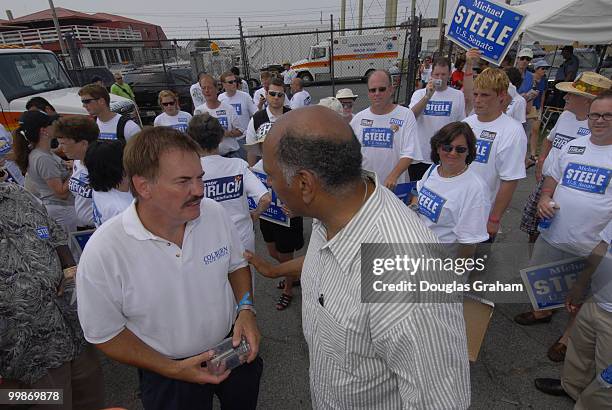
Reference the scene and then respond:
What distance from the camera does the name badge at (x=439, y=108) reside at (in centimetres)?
439

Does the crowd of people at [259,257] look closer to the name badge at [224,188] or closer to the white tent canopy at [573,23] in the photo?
the name badge at [224,188]

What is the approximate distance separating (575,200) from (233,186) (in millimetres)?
2604

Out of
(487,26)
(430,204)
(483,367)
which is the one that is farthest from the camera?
(487,26)

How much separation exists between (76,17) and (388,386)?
40.7 metres

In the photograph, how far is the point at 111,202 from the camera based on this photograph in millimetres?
2234

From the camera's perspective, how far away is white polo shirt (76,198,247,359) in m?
1.44

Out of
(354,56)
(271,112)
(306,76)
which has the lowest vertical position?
(306,76)

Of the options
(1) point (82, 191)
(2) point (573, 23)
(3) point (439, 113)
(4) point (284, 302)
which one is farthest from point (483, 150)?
(2) point (573, 23)

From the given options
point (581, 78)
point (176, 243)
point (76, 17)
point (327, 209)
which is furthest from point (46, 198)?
point (76, 17)

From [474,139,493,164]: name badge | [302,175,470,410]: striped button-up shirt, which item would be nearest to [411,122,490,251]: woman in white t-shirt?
[474,139,493,164]: name badge

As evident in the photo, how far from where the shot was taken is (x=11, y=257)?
1682 mm

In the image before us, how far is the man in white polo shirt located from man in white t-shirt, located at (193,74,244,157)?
3777 mm

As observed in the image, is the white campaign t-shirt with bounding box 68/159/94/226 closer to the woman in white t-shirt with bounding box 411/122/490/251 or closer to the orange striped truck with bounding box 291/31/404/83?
the woman in white t-shirt with bounding box 411/122/490/251

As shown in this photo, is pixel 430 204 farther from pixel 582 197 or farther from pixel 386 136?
pixel 386 136
